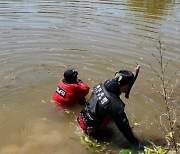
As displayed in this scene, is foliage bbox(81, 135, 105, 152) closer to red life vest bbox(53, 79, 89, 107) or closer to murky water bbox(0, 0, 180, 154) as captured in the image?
murky water bbox(0, 0, 180, 154)

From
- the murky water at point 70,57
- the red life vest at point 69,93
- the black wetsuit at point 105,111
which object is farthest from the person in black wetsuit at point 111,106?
the red life vest at point 69,93

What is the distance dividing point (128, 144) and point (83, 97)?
151 centimetres

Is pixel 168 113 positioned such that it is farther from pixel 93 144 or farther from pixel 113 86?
pixel 93 144

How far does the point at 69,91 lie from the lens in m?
6.84

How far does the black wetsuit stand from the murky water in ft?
1.18

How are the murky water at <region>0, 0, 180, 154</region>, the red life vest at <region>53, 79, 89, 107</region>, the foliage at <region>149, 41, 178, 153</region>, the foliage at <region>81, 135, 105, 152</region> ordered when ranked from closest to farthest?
the foliage at <region>149, 41, 178, 153</region> < the foliage at <region>81, 135, 105, 152</region> < the murky water at <region>0, 0, 180, 154</region> < the red life vest at <region>53, 79, 89, 107</region>

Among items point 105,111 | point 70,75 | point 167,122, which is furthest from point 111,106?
point 167,122

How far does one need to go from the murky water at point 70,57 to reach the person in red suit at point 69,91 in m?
0.22

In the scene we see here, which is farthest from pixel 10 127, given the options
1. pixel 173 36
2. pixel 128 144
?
pixel 173 36

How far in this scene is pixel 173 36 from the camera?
11.3 metres

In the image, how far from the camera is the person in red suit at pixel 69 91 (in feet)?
22.2

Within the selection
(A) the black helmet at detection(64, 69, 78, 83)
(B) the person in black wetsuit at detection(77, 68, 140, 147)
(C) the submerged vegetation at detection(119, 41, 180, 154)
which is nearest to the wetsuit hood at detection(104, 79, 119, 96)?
(B) the person in black wetsuit at detection(77, 68, 140, 147)

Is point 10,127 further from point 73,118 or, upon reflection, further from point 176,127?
point 176,127

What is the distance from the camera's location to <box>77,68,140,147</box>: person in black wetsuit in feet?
18.3
